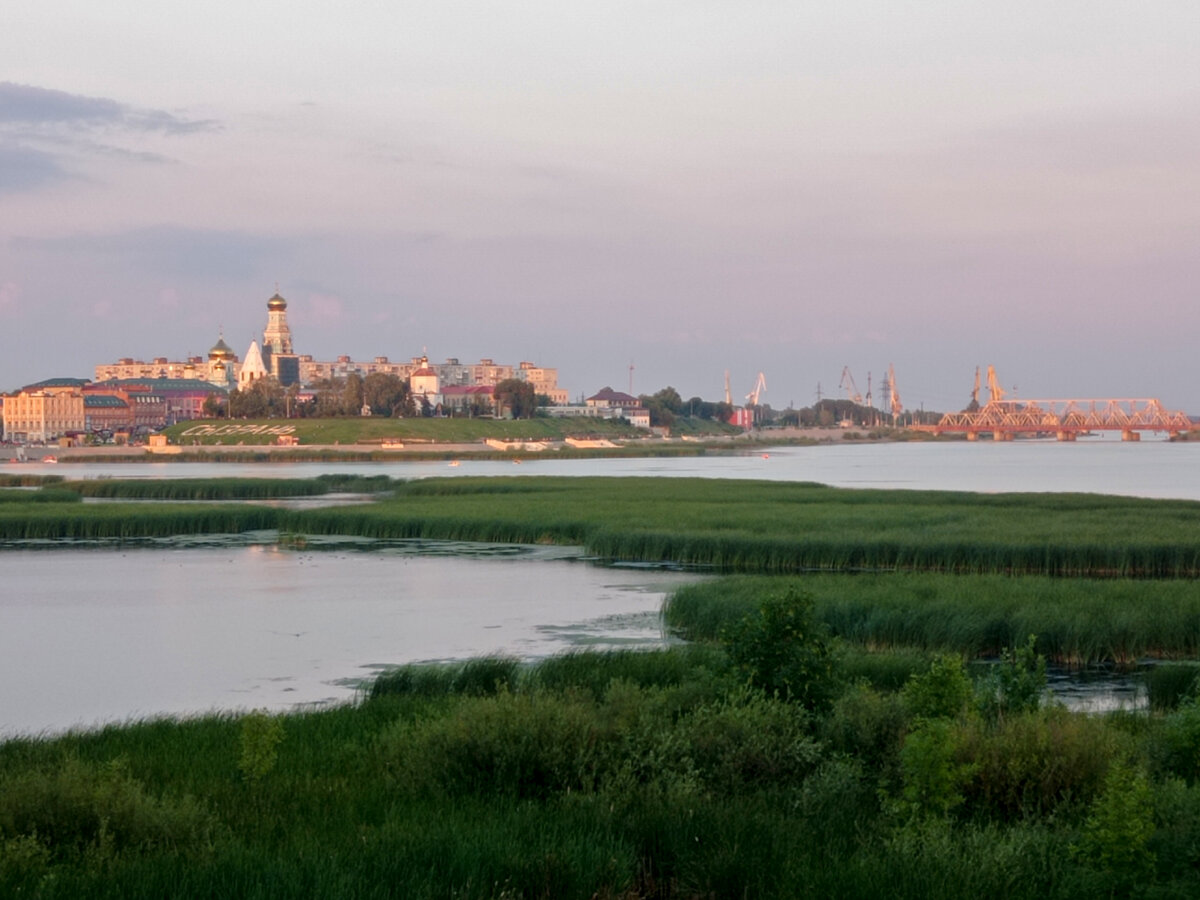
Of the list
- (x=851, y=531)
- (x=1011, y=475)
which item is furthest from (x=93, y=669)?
(x=1011, y=475)

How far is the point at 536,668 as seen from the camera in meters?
17.6

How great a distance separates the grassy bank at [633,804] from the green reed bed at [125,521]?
34461mm

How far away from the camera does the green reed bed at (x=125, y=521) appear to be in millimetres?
46156

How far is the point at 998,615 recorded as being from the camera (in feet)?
71.2

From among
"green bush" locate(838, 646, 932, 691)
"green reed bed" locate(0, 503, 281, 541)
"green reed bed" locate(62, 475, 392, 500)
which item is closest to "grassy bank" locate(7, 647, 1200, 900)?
"green bush" locate(838, 646, 932, 691)

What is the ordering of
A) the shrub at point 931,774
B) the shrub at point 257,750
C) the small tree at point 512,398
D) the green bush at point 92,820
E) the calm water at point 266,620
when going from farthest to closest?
the small tree at point 512,398 → the calm water at point 266,620 → the shrub at point 257,750 → the shrub at point 931,774 → the green bush at point 92,820

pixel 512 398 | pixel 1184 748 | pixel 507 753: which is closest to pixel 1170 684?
pixel 1184 748

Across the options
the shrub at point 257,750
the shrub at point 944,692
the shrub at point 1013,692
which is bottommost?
the shrub at point 257,750

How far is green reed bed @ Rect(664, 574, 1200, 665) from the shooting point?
20.8 metres

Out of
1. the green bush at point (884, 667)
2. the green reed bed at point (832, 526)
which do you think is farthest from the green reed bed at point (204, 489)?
the green bush at point (884, 667)

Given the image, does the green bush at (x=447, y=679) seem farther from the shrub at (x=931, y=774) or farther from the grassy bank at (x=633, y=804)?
the shrub at (x=931, y=774)

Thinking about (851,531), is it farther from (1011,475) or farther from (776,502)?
(1011,475)

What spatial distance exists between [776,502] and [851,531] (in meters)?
14.1

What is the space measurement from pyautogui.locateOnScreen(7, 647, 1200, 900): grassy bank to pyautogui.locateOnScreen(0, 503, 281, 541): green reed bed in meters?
34.5
